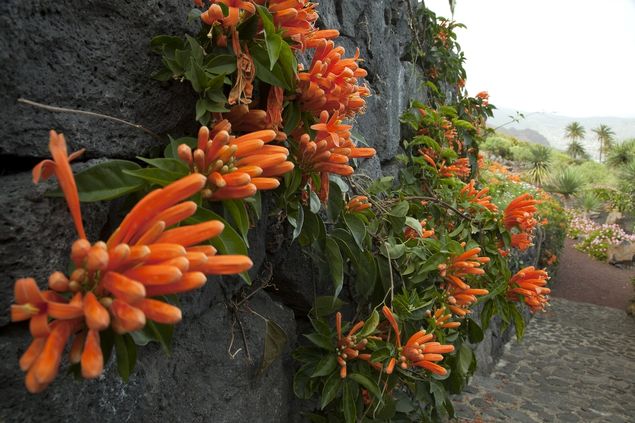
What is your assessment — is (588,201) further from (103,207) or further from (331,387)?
(103,207)

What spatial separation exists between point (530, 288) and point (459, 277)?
0.44m

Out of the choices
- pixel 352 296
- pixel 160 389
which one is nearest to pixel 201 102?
pixel 160 389

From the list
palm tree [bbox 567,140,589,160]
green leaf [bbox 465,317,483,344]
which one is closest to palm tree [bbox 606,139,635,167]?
palm tree [bbox 567,140,589,160]

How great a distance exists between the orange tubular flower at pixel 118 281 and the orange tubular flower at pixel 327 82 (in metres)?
0.62

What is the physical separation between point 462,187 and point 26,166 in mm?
2751

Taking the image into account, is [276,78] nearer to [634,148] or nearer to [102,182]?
[102,182]

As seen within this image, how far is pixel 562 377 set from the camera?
569 centimetres

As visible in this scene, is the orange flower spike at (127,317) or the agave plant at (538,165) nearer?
the orange flower spike at (127,317)

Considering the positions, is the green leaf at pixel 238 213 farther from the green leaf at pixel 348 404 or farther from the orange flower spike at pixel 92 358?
the green leaf at pixel 348 404

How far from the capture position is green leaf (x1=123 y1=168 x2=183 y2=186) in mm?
783

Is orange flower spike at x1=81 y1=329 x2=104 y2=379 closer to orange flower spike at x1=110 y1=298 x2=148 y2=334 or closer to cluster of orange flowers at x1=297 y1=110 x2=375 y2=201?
orange flower spike at x1=110 y1=298 x2=148 y2=334

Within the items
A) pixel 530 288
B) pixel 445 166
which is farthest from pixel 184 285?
pixel 445 166

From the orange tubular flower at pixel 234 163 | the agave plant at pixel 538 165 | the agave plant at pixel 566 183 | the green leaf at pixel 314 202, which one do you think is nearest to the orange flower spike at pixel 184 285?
the orange tubular flower at pixel 234 163

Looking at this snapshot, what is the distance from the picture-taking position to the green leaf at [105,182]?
78 cm
